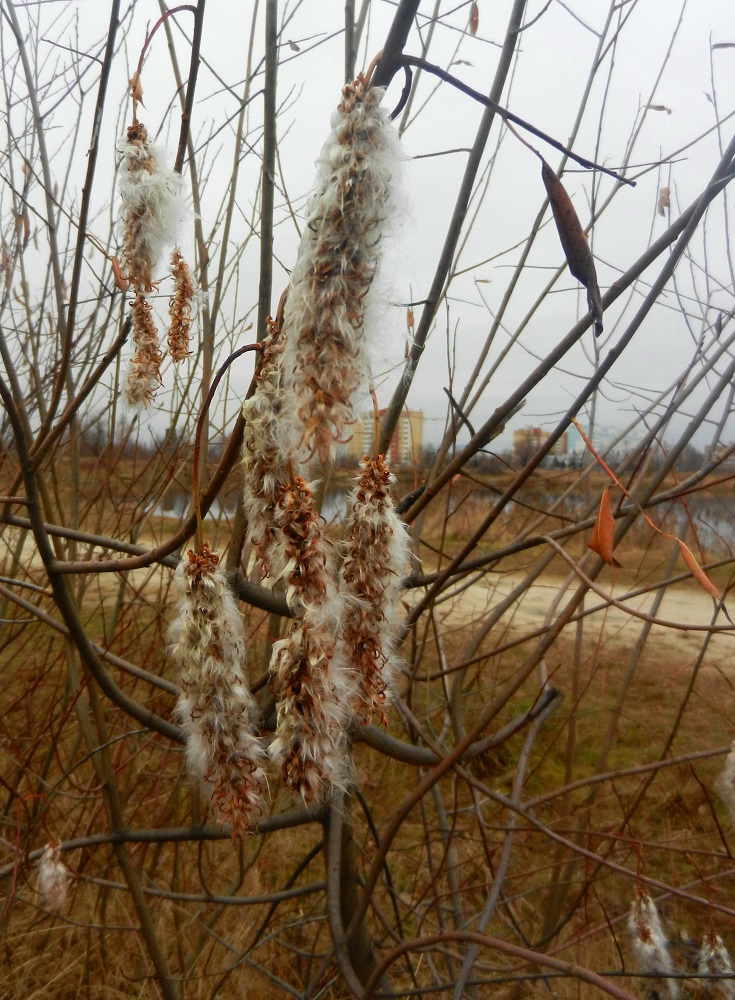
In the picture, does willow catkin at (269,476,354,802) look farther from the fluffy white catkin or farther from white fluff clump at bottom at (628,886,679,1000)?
white fluff clump at bottom at (628,886,679,1000)

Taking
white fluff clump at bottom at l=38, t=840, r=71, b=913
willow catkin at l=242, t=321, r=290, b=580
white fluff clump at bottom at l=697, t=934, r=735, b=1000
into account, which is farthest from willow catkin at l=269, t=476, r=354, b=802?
white fluff clump at bottom at l=697, t=934, r=735, b=1000

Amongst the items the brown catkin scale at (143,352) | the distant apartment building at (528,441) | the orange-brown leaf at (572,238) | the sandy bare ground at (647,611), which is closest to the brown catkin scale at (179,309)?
the brown catkin scale at (143,352)

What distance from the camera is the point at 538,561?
4.53ft

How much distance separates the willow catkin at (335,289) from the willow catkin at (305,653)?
57 mm

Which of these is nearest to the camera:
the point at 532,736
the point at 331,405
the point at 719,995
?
the point at 331,405

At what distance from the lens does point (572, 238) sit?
473 mm

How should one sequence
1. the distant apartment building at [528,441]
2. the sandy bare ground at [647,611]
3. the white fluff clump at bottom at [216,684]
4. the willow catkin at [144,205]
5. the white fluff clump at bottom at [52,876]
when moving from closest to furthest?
the white fluff clump at bottom at [216,684], the willow catkin at [144,205], the white fluff clump at bottom at [52,876], the distant apartment building at [528,441], the sandy bare ground at [647,611]

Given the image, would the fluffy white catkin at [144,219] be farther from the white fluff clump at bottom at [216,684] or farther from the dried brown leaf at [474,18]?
the dried brown leaf at [474,18]

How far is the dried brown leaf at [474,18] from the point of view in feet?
4.49

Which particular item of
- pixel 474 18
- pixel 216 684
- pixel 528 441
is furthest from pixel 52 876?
pixel 474 18

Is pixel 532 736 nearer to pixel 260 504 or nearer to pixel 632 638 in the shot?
pixel 260 504

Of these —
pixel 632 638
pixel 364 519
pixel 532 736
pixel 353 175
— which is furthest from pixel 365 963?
pixel 632 638

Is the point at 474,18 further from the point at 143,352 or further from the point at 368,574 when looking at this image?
the point at 368,574

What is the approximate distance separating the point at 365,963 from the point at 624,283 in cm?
127
